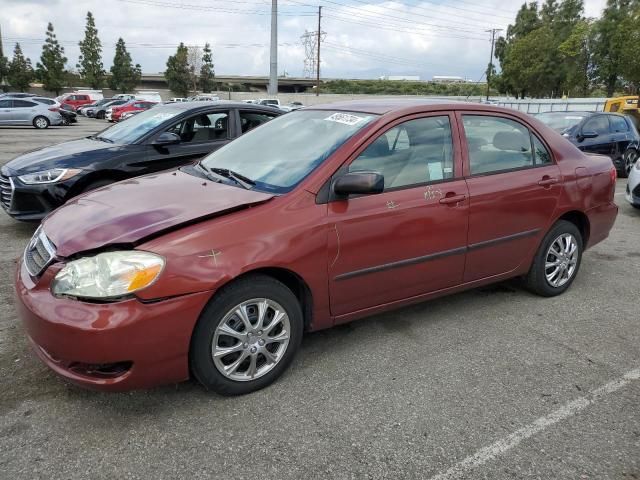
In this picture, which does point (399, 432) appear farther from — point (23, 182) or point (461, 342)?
point (23, 182)

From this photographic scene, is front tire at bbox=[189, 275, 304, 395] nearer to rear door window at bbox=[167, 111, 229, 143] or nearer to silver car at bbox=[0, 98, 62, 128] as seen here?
rear door window at bbox=[167, 111, 229, 143]

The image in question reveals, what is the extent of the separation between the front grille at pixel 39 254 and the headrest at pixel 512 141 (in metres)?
3.08

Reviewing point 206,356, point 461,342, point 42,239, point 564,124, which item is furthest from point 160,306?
point 564,124

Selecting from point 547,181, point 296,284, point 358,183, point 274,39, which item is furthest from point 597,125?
point 274,39

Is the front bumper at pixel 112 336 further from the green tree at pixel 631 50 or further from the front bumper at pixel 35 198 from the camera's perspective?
the green tree at pixel 631 50

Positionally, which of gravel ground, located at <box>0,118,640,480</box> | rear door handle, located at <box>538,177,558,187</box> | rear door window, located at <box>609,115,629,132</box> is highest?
rear door window, located at <box>609,115,629,132</box>

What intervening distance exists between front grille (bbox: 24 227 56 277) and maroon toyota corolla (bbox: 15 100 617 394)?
0.06 feet

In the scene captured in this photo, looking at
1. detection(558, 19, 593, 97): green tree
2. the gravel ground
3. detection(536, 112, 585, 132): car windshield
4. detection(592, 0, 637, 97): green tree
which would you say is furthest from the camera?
detection(558, 19, 593, 97): green tree

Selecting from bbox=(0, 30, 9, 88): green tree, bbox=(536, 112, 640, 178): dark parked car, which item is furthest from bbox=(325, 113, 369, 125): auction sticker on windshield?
bbox=(0, 30, 9, 88): green tree

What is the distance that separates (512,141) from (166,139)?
150 inches

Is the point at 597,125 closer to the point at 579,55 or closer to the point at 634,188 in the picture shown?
the point at 634,188

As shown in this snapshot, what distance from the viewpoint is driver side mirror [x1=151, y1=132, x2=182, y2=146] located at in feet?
19.2

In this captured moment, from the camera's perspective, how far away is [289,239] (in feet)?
9.13

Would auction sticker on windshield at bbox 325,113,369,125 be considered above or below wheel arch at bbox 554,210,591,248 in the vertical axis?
above
